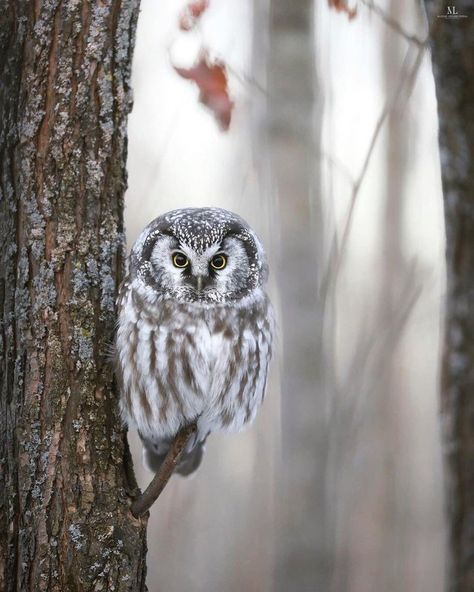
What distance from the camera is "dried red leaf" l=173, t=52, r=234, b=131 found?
3.14m

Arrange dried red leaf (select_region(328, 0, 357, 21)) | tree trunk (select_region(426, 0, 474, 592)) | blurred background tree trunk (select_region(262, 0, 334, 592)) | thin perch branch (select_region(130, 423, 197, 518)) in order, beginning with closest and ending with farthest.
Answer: thin perch branch (select_region(130, 423, 197, 518)) < tree trunk (select_region(426, 0, 474, 592)) < dried red leaf (select_region(328, 0, 357, 21)) < blurred background tree trunk (select_region(262, 0, 334, 592))

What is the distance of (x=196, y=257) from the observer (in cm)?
220

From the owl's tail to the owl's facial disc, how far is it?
635 mm

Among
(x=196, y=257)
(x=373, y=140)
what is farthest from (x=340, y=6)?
(x=196, y=257)

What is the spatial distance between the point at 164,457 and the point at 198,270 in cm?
83

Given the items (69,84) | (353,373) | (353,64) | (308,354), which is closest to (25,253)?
(69,84)

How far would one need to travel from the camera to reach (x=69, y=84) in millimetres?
2064

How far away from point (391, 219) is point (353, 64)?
6.34 feet

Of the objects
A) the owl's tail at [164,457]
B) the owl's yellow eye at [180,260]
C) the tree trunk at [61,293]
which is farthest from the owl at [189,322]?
the owl's tail at [164,457]

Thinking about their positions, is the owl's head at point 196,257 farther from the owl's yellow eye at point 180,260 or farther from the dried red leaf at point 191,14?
the dried red leaf at point 191,14

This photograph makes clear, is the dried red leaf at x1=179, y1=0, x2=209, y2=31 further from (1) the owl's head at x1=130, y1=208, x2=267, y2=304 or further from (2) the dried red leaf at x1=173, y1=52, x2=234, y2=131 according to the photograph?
(1) the owl's head at x1=130, y1=208, x2=267, y2=304

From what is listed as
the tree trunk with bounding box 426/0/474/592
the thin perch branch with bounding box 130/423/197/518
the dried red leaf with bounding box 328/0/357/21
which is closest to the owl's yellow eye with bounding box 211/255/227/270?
the thin perch branch with bounding box 130/423/197/518

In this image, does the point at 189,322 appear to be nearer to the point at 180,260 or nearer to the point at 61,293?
the point at 180,260

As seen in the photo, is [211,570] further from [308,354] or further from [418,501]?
[308,354]
